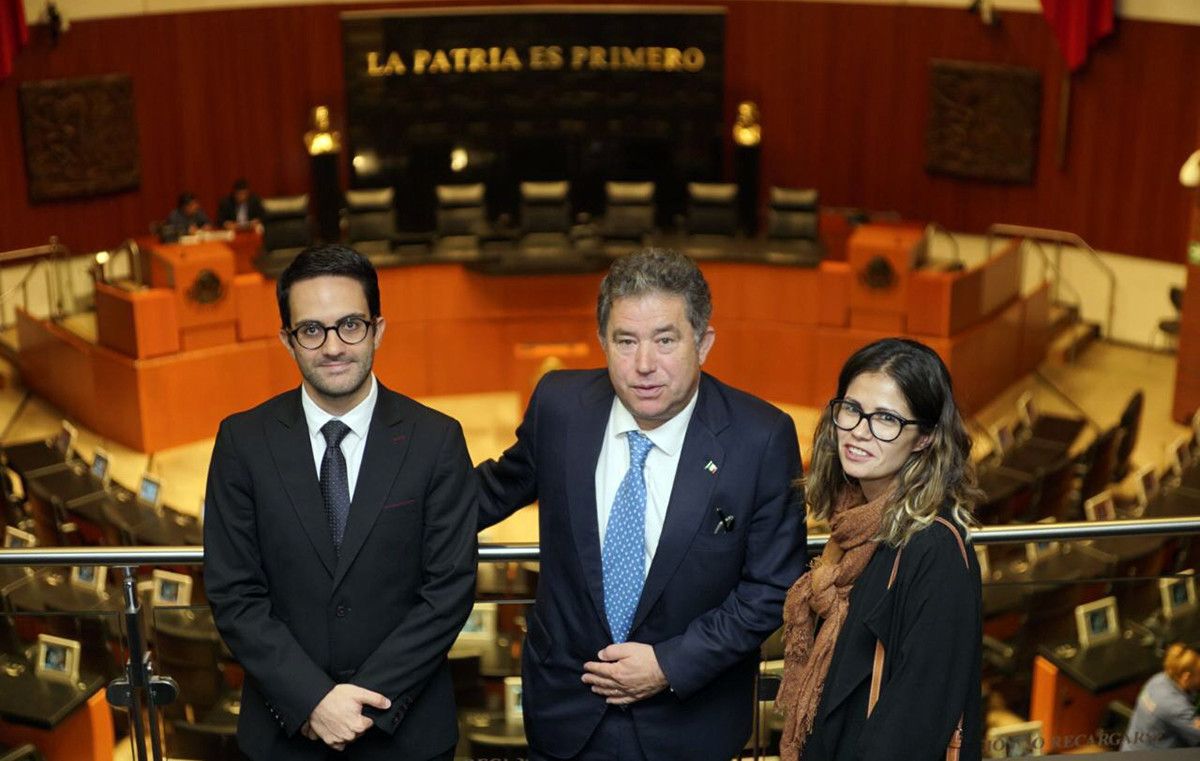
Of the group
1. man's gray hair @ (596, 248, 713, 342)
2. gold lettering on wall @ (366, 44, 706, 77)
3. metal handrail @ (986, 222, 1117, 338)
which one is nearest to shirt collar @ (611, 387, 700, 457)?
man's gray hair @ (596, 248, 713, 342)

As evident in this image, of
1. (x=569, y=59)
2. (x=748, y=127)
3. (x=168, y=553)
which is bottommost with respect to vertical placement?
(x=168, y=553)

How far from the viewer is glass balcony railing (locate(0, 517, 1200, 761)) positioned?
3611mm

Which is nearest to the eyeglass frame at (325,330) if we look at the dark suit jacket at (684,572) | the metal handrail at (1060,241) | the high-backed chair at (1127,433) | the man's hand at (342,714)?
the dark suit jacket at (684,572)

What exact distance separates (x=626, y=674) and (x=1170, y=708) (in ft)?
6.51

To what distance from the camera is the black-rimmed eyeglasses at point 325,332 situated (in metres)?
3.06

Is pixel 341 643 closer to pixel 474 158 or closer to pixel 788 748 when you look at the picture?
pixel 788 748

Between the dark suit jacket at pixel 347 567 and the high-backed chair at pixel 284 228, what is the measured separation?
9.54m

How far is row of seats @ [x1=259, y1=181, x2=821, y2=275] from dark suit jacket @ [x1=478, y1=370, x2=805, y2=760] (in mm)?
9521

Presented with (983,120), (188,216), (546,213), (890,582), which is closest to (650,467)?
(890,582)

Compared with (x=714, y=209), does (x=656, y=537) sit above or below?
above

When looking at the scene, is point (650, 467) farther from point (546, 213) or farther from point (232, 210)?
point (232, 210)

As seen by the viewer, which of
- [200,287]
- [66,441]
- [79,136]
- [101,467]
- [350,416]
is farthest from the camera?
[79,136]

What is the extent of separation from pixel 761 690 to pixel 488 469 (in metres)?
0.89

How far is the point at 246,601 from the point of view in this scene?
3070 millimetres
